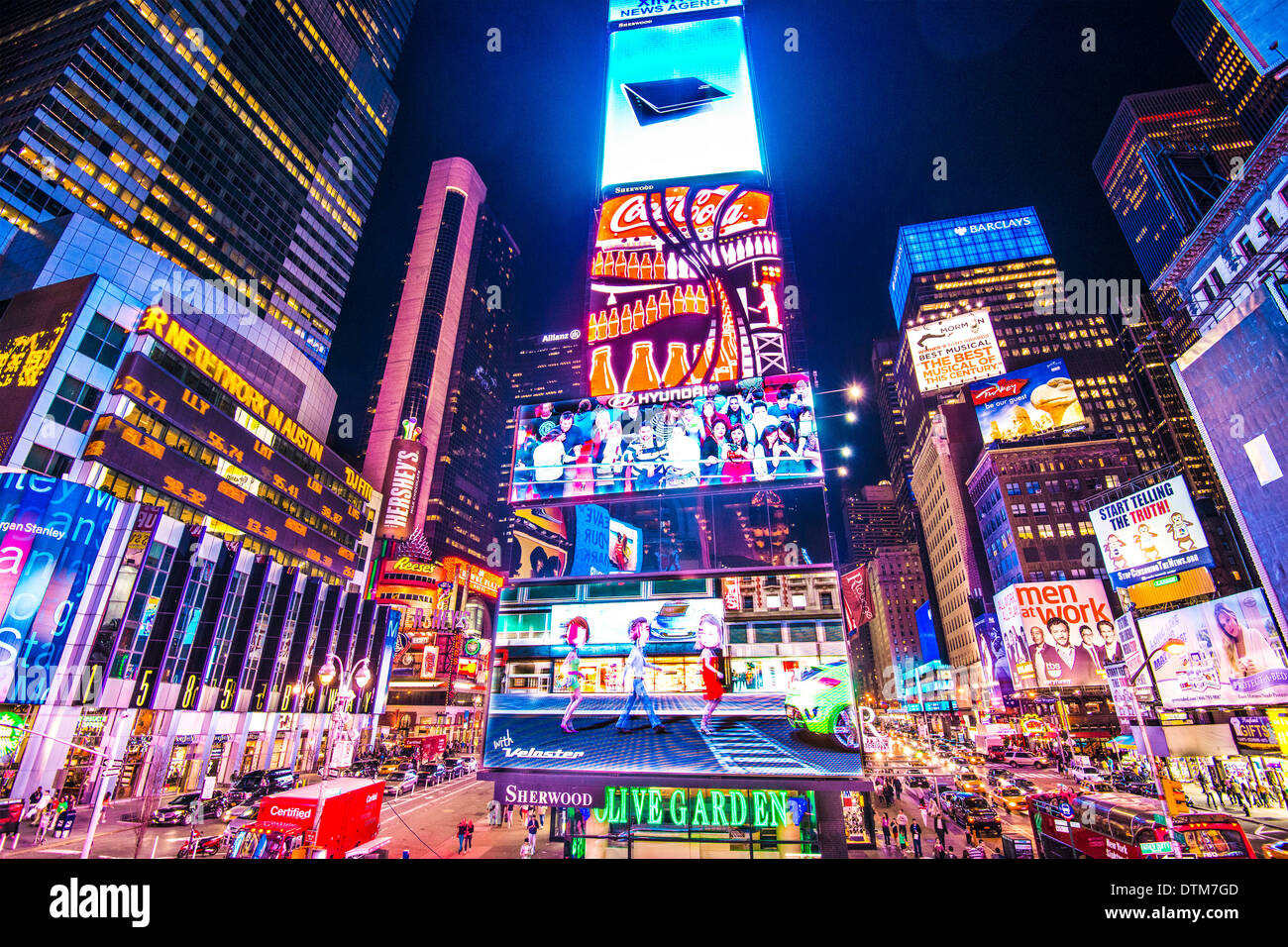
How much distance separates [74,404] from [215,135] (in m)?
69.9

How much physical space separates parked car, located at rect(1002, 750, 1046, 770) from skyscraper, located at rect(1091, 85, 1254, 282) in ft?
371

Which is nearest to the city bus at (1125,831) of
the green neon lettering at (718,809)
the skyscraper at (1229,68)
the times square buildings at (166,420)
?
the green neon lettering at (718,809)

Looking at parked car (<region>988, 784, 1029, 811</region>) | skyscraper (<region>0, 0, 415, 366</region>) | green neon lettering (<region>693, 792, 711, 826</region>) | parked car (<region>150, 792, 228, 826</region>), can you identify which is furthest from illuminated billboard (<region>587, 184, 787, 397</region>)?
skyscraper (<region>0, 0, 415, 366</region>)

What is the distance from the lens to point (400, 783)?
41.0 metres

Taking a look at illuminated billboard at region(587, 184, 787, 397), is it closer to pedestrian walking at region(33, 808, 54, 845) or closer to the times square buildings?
the times square buildings

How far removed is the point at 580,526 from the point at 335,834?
1616 centimetres

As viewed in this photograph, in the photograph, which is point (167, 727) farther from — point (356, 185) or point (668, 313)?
point (356, 185)

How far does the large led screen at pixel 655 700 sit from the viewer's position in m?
21.9

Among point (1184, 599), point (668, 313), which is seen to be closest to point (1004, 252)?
point (1184, 599)

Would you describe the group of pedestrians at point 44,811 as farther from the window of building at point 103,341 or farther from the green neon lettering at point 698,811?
the window of building at point 103,341

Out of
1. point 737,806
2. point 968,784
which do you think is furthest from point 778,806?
point 968,784

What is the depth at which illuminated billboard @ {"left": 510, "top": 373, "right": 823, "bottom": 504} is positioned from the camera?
25266mm

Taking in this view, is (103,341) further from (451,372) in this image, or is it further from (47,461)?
(451,372)

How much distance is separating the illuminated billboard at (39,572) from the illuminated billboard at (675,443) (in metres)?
32.6
